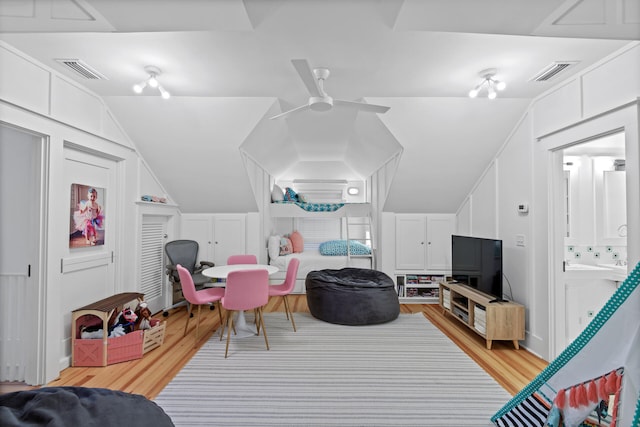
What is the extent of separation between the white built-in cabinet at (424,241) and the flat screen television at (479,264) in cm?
64

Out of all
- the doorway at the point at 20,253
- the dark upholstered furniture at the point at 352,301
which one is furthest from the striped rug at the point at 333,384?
the doorway at the point at 20,253

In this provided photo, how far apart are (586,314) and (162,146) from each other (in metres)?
5.25

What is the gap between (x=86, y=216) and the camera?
305 cm

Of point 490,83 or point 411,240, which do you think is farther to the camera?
point 411,240

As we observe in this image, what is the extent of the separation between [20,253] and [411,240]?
15.7ft

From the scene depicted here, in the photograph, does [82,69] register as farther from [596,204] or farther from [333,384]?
[596,204]

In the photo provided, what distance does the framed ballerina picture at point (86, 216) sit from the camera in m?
2.90

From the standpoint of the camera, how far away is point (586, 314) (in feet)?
9.94

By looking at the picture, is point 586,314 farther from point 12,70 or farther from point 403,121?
point 12,70

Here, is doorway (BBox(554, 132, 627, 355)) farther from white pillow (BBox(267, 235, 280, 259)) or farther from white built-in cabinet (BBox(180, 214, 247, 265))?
white built-in cabinet (BBox(180, 214, 247, 265))

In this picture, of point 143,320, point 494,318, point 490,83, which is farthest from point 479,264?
point 143,320

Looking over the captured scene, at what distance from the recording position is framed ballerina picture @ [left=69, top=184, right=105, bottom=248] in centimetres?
290

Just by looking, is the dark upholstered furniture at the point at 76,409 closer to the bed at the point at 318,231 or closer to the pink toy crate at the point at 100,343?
the pink toy crate at the point at 100,343

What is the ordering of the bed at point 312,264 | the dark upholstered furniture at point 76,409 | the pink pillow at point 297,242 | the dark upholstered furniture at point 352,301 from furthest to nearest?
the pink pillow at point 297,242 → the bed at point 312,264 → the dark upholstered furniture at point 352,301 → the dark upholstered furniture at point 76,409
